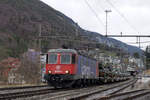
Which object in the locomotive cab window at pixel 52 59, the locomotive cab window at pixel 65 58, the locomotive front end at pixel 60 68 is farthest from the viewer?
the locomotive cab window at pixel 52 59

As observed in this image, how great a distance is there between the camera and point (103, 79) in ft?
122

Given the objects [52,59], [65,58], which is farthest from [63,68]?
[52,59]

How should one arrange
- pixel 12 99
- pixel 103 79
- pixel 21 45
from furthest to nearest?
1. pixel 21 45
2. pixel 103 79
3. pixel 12 99

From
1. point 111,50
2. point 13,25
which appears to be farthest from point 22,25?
point 111,50

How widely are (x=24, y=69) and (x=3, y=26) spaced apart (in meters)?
133

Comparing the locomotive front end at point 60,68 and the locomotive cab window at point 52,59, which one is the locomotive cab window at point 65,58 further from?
the locomotive cab window at point 52,59

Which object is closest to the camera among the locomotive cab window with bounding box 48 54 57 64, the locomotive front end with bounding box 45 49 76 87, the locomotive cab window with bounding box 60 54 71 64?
the locomotive front end with bounding box 45 49 76 87

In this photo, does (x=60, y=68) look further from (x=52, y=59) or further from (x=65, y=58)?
(x=52, y=59)

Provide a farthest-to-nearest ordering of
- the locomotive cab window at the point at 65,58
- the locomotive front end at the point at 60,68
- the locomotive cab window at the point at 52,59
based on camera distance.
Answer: the locomotive cab window at the point at 52,59 → the locomotive cab window at the point at 65,58 → the locomotive front end at the point at 60,68

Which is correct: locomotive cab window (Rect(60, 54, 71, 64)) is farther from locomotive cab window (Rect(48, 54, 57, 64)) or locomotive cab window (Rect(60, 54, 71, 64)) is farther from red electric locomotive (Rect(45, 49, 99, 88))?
locomotive cab window (Rect(48, 54, 57, 64))

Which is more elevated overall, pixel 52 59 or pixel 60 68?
pixel 52 59

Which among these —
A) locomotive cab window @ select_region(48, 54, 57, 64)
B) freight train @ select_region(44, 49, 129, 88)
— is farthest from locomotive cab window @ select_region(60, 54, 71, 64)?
locomotive cab window @ select_region(48, 54, 57, 64)

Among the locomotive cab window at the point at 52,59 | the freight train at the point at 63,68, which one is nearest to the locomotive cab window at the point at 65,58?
the freight train at the point at 63,68

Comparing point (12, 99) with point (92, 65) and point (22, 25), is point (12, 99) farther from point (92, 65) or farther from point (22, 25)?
point (22, 25)
